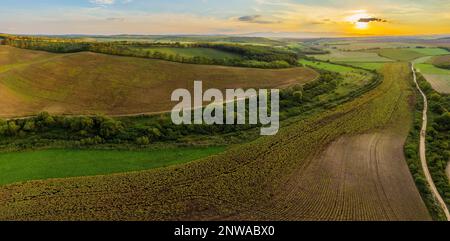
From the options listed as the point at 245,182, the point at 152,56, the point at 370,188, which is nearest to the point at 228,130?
the point at 245,182

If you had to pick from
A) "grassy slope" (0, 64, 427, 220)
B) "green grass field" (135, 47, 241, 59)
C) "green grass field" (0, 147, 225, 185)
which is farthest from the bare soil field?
"green grass field" (0, 147, 225, 185)

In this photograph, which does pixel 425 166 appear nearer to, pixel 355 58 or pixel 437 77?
pixel 437 77

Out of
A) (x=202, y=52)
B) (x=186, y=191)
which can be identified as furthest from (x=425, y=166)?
(x=202, y=52)

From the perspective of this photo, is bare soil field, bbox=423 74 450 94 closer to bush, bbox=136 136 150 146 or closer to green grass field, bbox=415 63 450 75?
green grass field, bbox=415 63 450 75

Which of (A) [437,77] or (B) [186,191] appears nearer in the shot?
(B) [186,191]

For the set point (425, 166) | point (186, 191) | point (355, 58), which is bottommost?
point (186, 191)

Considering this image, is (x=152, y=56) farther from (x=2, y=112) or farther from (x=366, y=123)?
(x=366, y=123)

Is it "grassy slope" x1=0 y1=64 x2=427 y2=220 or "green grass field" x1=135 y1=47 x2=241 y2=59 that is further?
"green grass field" x1=135 y1=47 x2=241 y2=59
